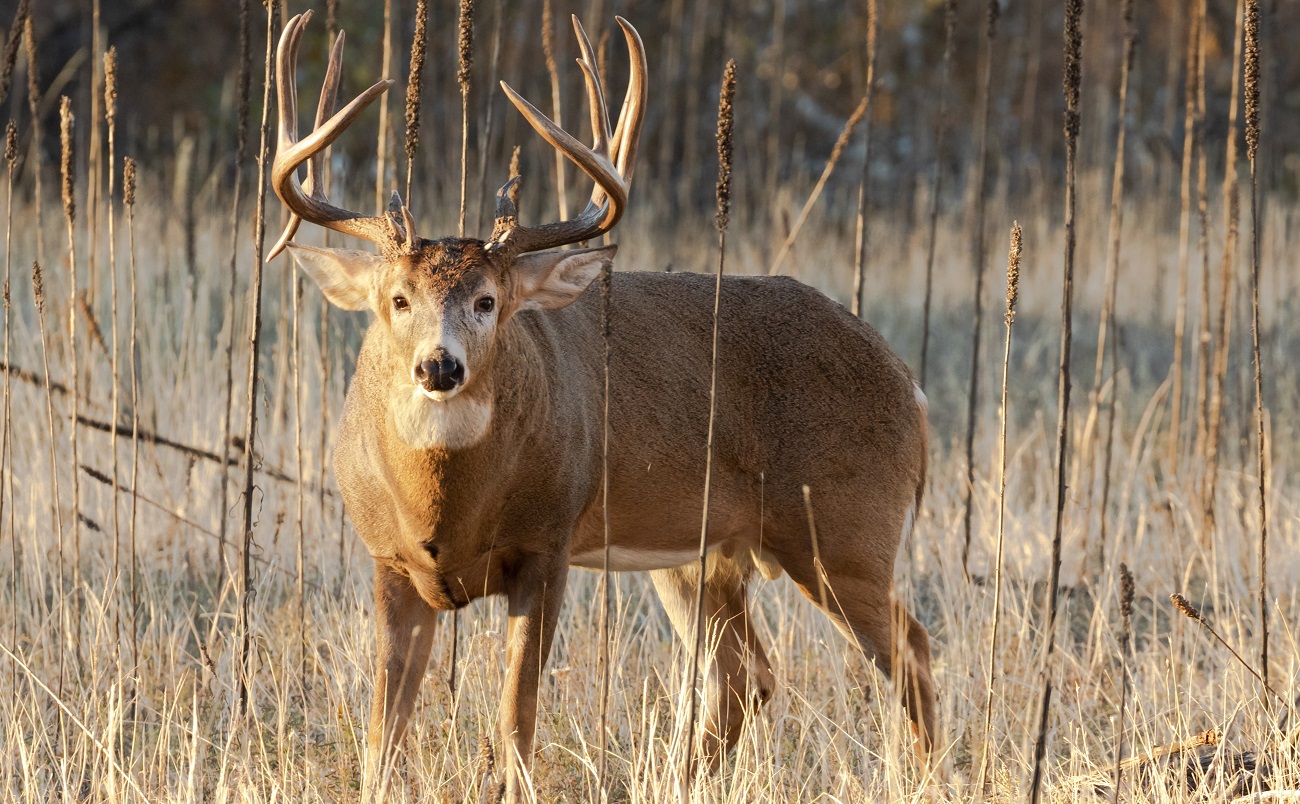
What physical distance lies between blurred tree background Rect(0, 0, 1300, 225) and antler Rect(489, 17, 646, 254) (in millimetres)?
4757

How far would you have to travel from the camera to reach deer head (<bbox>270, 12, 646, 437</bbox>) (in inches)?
143

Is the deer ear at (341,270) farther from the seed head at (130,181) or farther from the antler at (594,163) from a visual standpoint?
the seed head at (130,181)

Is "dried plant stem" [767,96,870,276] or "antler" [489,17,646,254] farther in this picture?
"dried plant stem" [767,96,870,276]

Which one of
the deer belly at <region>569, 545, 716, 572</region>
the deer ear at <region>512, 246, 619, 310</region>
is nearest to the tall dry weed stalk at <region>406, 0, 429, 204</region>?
the deer ear at <region>512, 246, 619, 310</region>

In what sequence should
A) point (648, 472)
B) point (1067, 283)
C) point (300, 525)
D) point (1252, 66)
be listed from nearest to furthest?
1. point (1067, 283)
2. point (1252, 66)
3. point (648, 472)
4. point (300, 525)

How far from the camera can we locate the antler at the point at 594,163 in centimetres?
380

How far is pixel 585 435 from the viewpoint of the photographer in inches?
165

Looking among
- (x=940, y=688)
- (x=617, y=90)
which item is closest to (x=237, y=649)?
(x=940, y=688)

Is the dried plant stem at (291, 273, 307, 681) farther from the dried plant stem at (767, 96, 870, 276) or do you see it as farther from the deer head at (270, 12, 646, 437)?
the dried plant stem at (767, 96, 870, 276)

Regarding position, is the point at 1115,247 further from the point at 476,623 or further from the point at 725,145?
the point at 725,145

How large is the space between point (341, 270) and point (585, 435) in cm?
79

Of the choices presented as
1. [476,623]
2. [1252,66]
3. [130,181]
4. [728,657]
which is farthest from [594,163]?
[728,657]

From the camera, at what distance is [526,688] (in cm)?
389

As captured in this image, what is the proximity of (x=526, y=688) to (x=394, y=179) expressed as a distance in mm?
1890
